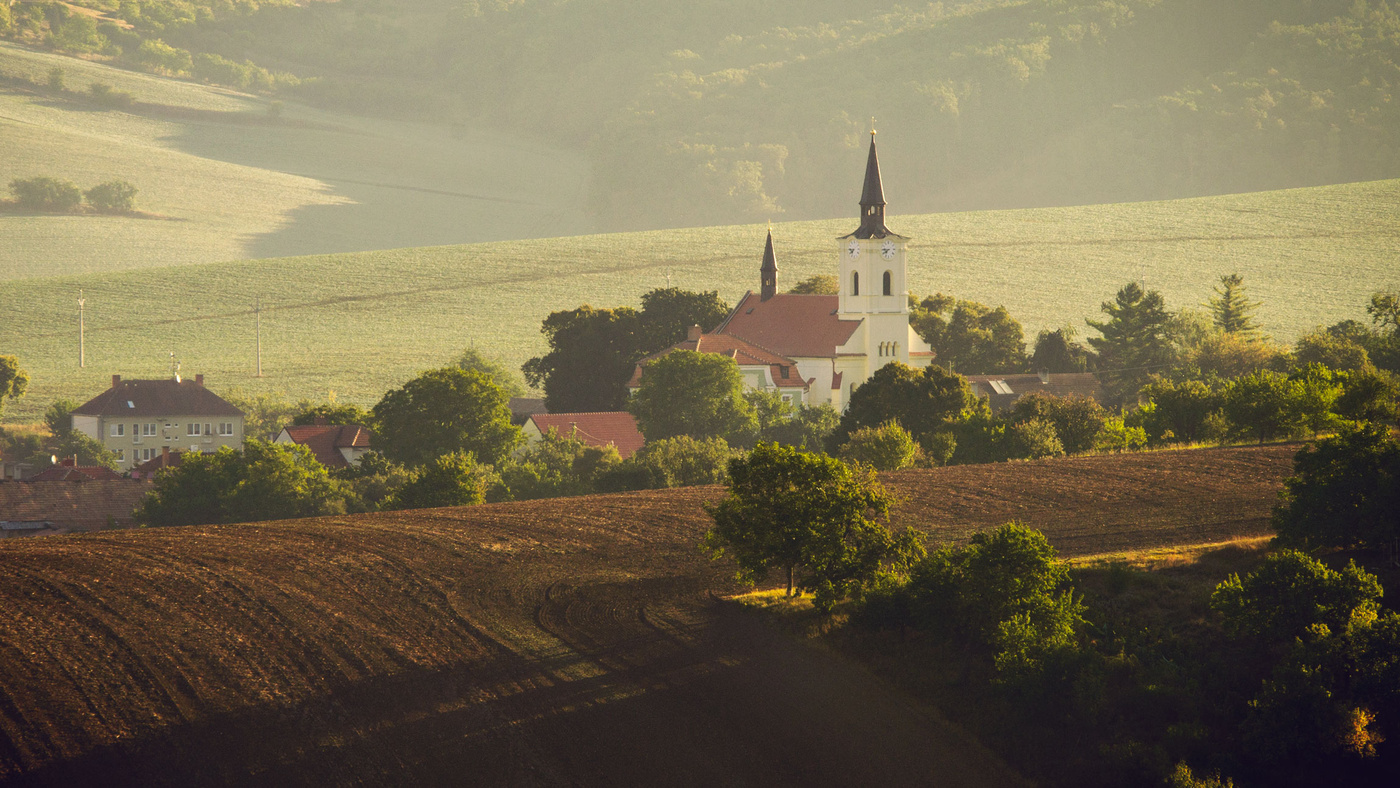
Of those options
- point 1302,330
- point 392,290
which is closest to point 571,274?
point 392,290

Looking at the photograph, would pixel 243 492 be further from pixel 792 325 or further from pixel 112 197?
pixel 112 197

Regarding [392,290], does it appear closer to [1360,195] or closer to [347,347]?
[347,347]

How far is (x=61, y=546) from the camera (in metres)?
33.2

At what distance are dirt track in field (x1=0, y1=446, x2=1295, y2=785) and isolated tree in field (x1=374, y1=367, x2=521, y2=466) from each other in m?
27.9

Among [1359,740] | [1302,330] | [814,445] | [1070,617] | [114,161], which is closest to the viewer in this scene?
[1359,740]

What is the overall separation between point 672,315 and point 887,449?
131 feet

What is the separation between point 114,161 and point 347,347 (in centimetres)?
10535

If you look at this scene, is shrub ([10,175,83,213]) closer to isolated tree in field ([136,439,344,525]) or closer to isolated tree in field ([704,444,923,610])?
isolated tree in field ([136,439,344,525])

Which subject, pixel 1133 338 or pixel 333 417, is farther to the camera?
pixel 1133 338

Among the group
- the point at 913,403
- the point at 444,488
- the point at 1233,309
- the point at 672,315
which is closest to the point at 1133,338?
the point at 1233,309

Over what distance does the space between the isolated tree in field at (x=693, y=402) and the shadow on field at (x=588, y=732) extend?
43692mm

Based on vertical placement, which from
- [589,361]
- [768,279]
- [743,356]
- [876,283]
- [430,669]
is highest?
[768,279]

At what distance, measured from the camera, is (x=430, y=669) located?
24219mm

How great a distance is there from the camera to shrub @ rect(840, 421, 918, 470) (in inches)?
2068
